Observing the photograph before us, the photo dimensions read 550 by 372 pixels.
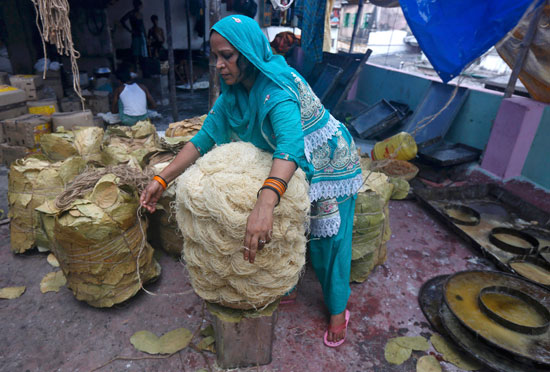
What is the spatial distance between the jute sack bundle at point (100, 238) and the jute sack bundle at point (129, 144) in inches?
31.9

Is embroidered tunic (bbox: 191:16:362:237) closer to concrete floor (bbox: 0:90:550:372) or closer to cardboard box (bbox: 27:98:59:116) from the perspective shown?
concrete floor (bbox: 0:90:550:372)

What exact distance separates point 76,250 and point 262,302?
1.45 meters

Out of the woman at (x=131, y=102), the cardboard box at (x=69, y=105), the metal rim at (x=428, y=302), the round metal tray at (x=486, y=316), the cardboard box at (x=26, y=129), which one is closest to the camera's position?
the round metal tray at (x=486, y=316)

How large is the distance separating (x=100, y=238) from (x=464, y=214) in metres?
4.13

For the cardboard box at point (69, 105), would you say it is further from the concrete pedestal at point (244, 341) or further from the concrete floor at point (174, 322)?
the concrete pedestal at point (244, 341)

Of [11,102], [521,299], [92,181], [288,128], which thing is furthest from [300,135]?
[11,102]

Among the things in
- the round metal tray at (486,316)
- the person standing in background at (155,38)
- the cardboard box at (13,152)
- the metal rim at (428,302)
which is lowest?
the metal rim at (428,302)

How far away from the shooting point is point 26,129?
459 centimetres

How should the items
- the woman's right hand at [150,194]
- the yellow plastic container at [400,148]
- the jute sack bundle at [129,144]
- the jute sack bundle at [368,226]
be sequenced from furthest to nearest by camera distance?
the yellow plastic container at [400,148] < the jute sack bundle at [129,144] < the jute sack bundle at [368,226] < the woman's right hand at [150,194]

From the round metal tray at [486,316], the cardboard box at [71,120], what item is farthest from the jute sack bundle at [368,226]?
the cardboard box at [71,120]

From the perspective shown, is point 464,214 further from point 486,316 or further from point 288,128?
point 288,128

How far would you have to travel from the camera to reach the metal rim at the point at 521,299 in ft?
7.49

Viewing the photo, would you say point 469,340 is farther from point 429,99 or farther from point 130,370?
point 429,99

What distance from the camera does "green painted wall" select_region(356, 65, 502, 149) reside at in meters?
5.29
